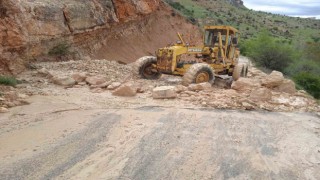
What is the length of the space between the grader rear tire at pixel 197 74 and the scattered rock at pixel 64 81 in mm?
3653

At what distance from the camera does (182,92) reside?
11.1m

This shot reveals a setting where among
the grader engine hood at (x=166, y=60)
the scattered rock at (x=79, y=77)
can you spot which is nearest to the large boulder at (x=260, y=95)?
the grader engine hood at (x=166, y=60)

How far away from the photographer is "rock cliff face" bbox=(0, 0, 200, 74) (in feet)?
45.5

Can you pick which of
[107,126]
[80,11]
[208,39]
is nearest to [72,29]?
[80,11]

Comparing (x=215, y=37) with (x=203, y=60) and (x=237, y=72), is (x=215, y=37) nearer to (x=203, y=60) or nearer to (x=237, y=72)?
(x=203, y=60)

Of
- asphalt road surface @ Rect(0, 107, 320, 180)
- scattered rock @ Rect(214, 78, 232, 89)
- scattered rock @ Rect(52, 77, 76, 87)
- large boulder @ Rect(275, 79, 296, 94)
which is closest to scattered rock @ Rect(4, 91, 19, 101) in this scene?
asphalt road surface @ Rect(0, 107, 320, 180)

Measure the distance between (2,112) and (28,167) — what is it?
11.0 feet

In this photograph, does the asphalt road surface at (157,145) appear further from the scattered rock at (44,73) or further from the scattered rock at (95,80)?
the scattered rock at (44,73)

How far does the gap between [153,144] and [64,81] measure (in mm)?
5977

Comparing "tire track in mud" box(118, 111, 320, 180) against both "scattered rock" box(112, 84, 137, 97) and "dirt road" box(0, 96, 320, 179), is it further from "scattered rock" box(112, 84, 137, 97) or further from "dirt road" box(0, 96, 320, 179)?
"scattered rock" box(112, 84, 137, 97)

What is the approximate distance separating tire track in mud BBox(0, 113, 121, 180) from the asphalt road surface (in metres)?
0.01

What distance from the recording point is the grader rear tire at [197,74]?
12406mm

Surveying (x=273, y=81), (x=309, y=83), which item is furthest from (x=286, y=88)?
(x=309, y=83)

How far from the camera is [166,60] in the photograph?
1345 centimetres
